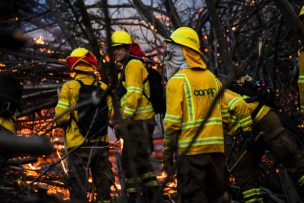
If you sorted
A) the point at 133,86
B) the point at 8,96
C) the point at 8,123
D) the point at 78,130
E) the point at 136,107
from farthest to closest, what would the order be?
the point at 78,130, the point at 133,86, the point at 136,107, the point at 8,123, the point at 8,96

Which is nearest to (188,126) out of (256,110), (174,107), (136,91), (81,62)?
(174,107)

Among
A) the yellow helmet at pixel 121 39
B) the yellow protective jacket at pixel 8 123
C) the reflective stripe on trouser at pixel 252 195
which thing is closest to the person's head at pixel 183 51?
the yellow helmet at pixel 121 39

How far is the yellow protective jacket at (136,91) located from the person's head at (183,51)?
2.90 feet

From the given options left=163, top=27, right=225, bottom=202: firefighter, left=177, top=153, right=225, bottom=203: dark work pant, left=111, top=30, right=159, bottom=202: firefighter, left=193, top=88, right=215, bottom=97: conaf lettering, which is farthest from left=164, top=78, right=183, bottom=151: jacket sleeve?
left=111, top=30, right=159, bottom=202: firefighter

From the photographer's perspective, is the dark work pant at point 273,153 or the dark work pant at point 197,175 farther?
the dark work pant at point 273,153

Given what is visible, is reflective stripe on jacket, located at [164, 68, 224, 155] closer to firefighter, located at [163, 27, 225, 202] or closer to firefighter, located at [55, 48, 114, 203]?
firefighter, located at [163, 27, 225, 202]

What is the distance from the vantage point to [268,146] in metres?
5.87

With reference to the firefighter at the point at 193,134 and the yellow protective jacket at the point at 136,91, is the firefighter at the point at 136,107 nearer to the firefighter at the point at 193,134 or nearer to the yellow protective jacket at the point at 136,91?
the yellow protective jacket at the point at 136,91

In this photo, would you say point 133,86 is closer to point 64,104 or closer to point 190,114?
point 64,104

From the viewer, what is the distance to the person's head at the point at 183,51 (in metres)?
4.69

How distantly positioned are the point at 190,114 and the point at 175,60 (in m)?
Answer: 0.66

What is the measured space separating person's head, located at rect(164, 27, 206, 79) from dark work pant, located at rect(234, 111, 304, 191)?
4.82 ft

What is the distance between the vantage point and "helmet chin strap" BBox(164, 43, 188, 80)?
474 centimetres

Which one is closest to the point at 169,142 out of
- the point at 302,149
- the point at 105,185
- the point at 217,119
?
the point at 217,119
